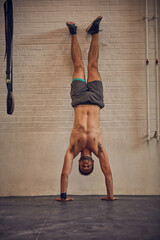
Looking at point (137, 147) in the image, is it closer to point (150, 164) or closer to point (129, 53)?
point (150, 164)

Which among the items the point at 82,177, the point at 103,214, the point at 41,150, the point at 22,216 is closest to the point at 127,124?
the point at 82,177

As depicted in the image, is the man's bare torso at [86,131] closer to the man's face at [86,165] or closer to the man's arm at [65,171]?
the man's arm at [65,171]

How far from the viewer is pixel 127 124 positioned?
5320 mm

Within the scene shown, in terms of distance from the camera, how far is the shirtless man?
4348mm

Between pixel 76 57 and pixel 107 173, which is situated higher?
pixel 76 57

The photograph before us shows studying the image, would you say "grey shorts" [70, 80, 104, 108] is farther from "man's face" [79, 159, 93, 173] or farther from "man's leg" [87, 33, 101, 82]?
"man's face" [79, 159, 93, 173]

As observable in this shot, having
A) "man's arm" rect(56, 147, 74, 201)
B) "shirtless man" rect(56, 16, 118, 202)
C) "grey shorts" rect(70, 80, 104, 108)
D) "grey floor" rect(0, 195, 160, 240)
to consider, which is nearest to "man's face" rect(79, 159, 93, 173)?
"shirtless man" rect(56, 16, 118, 202)

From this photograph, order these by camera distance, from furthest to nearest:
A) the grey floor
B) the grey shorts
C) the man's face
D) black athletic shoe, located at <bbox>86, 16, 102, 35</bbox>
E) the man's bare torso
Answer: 1. black athletic shoe, located at <bbox>86, 16, 102, 35</bbox>
2. the grey shorts
3. the man's bare torso
4. the man's face
5. the grey floor

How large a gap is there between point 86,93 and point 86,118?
0.44 m

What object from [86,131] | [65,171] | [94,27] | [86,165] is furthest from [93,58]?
[65,171]

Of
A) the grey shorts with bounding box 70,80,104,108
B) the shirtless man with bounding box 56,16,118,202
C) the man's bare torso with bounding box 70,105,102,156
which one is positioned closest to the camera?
the shirtless man with bounding box 56,16,118,202

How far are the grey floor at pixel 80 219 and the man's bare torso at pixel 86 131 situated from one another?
916 millimetres

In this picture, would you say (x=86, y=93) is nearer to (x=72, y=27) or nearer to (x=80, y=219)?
(x=72, y=27)

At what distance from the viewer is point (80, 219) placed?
3.24 meters
